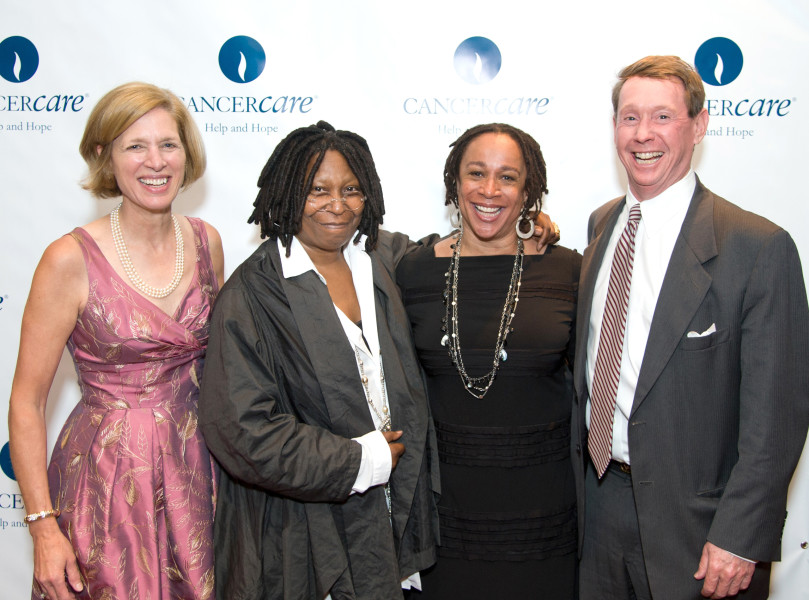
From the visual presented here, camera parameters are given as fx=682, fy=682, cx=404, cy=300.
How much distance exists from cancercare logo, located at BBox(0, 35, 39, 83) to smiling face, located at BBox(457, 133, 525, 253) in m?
1.89

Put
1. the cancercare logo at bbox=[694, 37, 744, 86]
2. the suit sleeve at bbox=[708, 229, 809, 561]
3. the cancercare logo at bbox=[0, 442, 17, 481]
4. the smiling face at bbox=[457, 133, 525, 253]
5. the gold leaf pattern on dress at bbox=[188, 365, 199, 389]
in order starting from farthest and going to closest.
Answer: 1. the cancercare logo at bbox=[0, 442, 17, 481]
2. the cancercare logo at bbox=[694, 37, 744, 86]
3. the smiling face at bbox=[457, 133, 525, 253]
4. the gold leaf pattern on dress at bbox=[188, 365, 199, 389]
5. the suit sleeve at bbox=[708, 229, 809, 561]

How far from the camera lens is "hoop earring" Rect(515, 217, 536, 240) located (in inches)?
84.3

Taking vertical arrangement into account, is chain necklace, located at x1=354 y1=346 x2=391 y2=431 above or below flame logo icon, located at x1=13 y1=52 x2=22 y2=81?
below

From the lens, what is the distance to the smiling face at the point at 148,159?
1864 millimetres

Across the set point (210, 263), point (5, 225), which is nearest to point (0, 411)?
point (5, 225)

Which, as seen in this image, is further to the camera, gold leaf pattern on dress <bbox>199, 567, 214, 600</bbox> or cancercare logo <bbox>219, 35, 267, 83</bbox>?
cancercare logo <bbox>219, 35, 267, 83</bbox>

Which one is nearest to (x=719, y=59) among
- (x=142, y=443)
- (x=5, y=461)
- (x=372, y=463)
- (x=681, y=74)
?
(x=681, y=74)

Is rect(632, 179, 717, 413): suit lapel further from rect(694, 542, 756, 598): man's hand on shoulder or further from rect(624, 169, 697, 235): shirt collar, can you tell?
rect(694, 542, 756, 598): man's hand on shoulder

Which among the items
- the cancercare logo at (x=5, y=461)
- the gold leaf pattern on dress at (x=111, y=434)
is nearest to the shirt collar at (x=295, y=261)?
the gold leaf pattern on dress at (x=111, y=434)

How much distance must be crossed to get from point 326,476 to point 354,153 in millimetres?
863

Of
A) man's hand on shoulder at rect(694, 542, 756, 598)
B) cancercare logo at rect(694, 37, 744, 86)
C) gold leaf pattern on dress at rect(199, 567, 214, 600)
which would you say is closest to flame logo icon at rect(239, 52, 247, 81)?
cancercare logo at rect(694, 37, 744, 86)

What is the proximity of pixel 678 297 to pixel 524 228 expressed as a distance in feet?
1.95

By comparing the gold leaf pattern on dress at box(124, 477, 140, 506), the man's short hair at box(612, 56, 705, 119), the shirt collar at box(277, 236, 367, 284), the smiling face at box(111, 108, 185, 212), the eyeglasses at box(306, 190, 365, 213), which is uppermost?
the man's short hair at box(612, 56, 705, 119)

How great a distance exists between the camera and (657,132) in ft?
5.94
